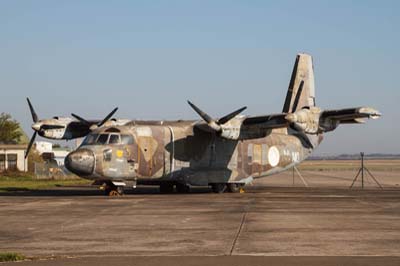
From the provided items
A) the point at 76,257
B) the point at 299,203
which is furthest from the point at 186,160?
the point at 76,257

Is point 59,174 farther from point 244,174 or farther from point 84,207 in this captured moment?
point 84,207

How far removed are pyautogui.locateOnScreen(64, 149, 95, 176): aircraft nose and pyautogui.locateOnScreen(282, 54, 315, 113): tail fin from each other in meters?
14.4

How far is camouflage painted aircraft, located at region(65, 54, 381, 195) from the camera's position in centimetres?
3075

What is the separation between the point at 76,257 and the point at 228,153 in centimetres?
2400

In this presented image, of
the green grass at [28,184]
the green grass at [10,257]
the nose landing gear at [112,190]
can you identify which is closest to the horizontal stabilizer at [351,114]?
the nose landing gear at [112,190]

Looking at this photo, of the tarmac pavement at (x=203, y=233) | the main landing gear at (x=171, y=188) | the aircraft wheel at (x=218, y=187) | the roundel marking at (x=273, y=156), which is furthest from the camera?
the roundel marking at (x=273, y=156)

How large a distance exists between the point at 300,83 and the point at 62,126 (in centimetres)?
1449

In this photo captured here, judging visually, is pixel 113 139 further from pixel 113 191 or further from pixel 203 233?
pixel 203 233

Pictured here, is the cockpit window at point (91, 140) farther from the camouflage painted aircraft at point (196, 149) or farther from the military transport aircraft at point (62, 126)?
the military transport aircraft at point (62, 126)

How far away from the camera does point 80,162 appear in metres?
29.3

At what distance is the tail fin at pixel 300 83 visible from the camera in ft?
130

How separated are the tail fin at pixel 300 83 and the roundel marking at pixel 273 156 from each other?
3.07 meters

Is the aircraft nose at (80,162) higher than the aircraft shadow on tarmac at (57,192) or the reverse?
higher

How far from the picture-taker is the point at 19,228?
1612 cm
